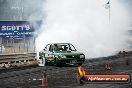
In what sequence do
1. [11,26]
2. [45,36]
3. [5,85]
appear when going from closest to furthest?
[5,85]
[11,26]
[45,36]

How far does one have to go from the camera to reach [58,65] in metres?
23.7

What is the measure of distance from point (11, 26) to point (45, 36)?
4824 millimetres

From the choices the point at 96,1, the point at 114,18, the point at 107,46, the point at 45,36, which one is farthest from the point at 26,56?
the point at 114,18

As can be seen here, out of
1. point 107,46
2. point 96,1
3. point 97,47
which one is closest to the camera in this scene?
point 97,47

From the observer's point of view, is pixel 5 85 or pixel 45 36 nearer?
pixel 5 85

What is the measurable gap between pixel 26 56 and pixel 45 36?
7.04m

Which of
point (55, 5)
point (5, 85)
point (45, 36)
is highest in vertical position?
point (55, 5)

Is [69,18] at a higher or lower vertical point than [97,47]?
higher

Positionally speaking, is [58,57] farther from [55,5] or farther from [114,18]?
[114,18]

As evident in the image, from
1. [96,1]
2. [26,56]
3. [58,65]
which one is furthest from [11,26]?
[96,1]

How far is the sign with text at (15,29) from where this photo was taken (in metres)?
27.5

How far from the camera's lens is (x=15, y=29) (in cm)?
2806

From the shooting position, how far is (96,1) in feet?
140

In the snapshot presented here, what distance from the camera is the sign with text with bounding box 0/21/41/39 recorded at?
27502 millimetres
